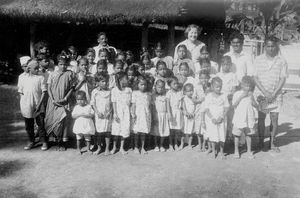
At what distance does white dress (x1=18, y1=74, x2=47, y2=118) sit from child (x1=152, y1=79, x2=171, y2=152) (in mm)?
1796

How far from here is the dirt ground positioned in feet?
14.6

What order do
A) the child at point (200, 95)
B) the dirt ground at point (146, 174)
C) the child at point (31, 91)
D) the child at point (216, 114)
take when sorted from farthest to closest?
the child at point (200, 95) < the child at point (31, 91) < the child at point (216, 114) < the dirt ground at point (146, 174)

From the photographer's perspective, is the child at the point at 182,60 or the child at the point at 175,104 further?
the child at the point at 182,60

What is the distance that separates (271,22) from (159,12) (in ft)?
21.2

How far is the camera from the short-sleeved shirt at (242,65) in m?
5.93

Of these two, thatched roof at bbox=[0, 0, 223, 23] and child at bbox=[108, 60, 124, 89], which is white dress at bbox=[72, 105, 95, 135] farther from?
thatched roof at bbox=[0, 0, 223, 23]

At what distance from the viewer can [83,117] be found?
567 cm

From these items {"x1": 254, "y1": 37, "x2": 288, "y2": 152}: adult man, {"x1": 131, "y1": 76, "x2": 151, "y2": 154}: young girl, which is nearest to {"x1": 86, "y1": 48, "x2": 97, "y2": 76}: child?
{"x1": 131, "y1": 76, "x2": 151, "y2": 154}: young girl

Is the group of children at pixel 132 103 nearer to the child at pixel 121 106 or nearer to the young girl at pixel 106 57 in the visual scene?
the child at pixel 121 106

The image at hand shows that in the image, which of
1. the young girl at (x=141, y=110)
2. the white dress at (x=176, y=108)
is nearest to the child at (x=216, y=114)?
the white dress at (x=176, y=108)

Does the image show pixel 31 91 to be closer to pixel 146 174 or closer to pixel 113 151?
pixel 113 151

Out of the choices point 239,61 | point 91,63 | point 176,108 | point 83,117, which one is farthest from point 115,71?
point 239,61

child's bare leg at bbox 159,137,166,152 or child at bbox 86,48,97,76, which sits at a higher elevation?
child at bbox 86,48,97,76

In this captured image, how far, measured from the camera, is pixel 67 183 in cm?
466
